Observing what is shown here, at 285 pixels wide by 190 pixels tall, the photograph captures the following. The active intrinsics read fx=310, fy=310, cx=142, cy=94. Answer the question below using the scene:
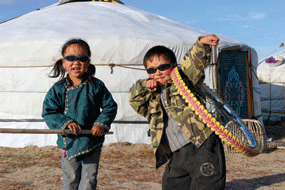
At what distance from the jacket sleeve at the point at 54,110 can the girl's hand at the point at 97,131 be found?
187 mm

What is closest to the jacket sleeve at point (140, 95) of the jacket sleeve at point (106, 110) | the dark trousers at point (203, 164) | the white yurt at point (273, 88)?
the jacket sleeve at point (106, 110)

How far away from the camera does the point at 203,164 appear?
6.27ft

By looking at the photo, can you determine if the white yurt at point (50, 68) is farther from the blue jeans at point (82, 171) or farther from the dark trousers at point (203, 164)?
the dark trousers at point (203, 164)

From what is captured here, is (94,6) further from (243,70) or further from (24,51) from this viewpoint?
(243,70)

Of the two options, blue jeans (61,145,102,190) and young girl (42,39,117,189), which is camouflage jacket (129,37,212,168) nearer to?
young girl (42,39,117,189)

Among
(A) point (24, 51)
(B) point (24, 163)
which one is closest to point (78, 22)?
(A) point (24, 51)

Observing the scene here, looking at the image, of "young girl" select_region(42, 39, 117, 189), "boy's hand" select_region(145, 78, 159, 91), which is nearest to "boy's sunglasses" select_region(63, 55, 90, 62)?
"young girl" select_region(42, 39, 117, 189)

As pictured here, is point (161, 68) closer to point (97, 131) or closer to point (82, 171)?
point (97, 131)

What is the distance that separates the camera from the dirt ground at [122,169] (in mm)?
3844

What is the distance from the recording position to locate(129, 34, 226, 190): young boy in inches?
75.9

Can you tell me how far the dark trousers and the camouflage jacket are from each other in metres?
0.06

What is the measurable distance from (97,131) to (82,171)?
34 centimetres

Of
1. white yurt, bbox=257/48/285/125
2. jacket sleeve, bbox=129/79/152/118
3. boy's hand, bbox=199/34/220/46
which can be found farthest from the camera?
white yurt, bbox=257/48/285/125

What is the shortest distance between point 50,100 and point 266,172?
3436 millimetres
